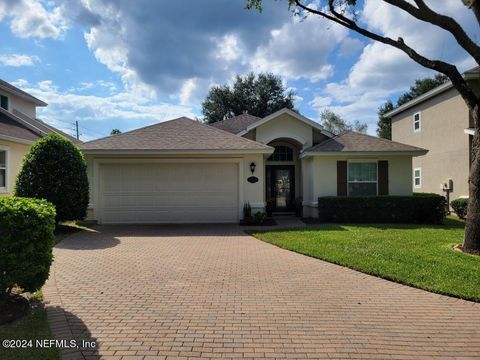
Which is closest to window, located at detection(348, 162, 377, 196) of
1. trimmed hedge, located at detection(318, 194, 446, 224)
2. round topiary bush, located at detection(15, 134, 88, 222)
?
trimmed hedge, located at detection(318, 194, 446, 224)

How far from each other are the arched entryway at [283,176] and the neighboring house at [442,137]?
7.83 metres

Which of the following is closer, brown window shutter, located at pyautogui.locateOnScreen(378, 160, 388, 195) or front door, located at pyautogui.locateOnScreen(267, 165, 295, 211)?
brown window shutter, located at pyautogui.locateOnScreen(378, 160, 388, 195)

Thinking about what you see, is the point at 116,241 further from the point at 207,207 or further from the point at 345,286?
the point at 345,286

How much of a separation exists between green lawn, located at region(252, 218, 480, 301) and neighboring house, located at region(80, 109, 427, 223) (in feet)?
11.2

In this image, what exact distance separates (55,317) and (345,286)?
441 centimetres

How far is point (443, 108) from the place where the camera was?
20.6 metres

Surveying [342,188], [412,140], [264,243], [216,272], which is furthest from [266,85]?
[216,272]

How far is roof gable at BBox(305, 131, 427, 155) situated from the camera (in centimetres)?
1664

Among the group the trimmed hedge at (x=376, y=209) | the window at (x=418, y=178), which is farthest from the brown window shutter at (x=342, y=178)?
the window at (x=418, y=178)

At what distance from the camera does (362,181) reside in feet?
56.1

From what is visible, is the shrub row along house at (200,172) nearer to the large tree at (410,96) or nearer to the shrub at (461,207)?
the shrub at (461,207)

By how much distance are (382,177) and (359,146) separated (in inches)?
66.2

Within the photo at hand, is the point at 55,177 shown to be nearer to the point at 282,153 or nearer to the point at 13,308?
the point at 13,308

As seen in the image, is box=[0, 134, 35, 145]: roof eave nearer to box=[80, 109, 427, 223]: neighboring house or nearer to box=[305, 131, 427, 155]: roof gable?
box=[80, 109, 427, 223]: neighboring house
